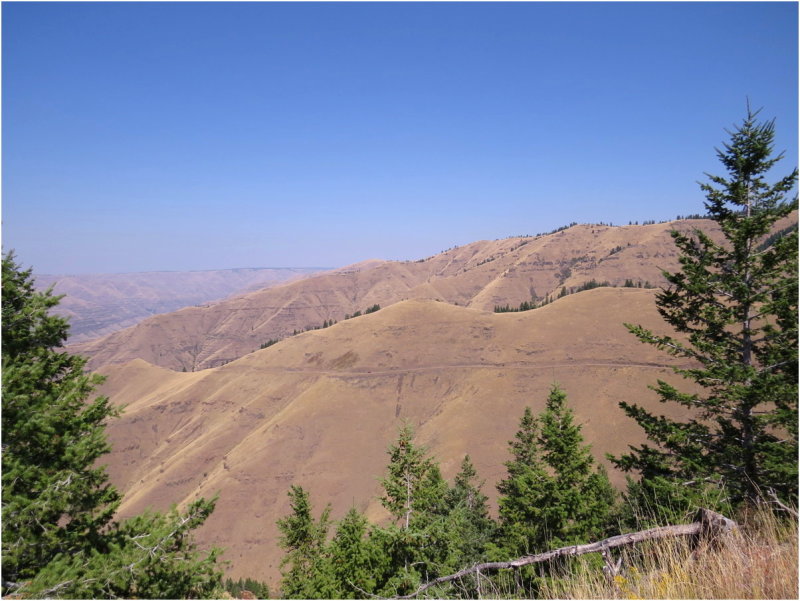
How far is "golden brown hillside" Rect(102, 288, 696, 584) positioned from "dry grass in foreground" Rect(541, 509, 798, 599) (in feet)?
161

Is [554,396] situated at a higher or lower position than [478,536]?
higher

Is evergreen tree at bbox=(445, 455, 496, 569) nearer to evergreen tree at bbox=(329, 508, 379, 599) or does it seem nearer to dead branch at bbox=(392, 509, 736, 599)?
evergreen tree at bbox=(329, 508, 379, 599)

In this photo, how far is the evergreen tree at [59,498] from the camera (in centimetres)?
750

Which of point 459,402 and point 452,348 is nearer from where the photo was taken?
point 459,402

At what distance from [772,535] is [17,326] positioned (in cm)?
1507

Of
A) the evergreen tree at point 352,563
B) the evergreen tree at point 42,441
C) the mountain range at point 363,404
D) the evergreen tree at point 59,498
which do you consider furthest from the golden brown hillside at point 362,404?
the evergreen tree at point 42,441

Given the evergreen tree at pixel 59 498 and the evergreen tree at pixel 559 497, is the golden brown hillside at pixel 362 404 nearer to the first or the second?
the evergreen tree at pixel 559 497

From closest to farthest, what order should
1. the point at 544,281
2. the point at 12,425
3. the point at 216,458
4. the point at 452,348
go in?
the point at 12,425, the point at 216,458, the point at 452,348, the point at 544,281

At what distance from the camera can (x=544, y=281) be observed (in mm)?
190125

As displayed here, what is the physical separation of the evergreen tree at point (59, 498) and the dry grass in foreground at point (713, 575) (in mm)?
8877

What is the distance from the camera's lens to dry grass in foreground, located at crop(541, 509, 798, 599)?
4.26 m

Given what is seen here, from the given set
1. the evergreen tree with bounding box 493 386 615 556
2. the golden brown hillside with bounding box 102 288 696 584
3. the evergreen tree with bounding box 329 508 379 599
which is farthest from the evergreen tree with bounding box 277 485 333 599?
the golden brown hillside with bounding box 102 288 696 584

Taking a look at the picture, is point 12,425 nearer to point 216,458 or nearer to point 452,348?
point 216,458

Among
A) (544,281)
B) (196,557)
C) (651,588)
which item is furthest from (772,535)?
(544,281)
